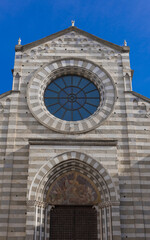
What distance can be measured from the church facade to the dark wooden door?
5 centimetres

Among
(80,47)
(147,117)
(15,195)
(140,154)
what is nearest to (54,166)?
(15,195)

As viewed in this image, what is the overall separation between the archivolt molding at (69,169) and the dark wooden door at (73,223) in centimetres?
112

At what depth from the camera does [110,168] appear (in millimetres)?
14102

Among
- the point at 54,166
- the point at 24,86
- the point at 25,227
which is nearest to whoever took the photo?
the point at 25,227

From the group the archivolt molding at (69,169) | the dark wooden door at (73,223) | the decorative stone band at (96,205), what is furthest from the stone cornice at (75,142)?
the dark wooden door at (73,223)

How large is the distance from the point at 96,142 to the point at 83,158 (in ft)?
3.42

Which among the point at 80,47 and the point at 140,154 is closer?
the point at 140,154

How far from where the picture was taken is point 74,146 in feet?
48.3

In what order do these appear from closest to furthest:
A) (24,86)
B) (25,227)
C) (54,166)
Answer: (25,227)
(54,166)
(24,86)

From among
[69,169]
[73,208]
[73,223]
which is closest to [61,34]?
[69,169]

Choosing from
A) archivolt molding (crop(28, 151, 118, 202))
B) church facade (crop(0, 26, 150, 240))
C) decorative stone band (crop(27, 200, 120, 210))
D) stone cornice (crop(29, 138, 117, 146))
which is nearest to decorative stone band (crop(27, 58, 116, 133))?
church facade (crop(0, 26, 150, 240))

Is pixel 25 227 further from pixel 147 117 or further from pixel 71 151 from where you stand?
pixel 147 117

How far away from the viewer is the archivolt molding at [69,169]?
539 inches

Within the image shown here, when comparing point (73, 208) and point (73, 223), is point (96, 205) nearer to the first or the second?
point (73, 208)
